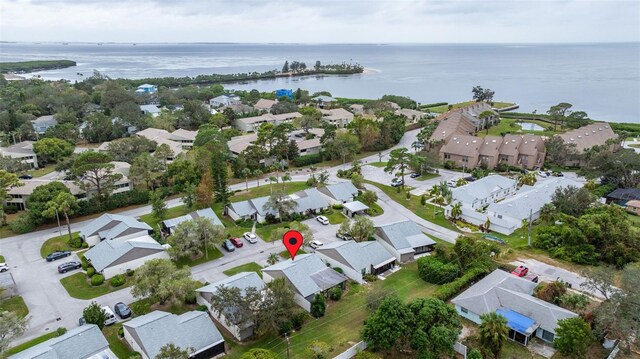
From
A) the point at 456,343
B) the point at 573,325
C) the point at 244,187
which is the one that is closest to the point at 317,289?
the point at 456,343

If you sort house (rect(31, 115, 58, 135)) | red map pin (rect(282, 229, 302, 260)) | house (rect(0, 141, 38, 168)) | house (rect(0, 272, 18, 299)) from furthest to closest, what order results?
house (rect(31, 115, 58, 135)), house (rect(0, 141, 38, 168)), red map pin (rect(282, 229, 302, 260)), house (rect(0, 272, 18, 299))

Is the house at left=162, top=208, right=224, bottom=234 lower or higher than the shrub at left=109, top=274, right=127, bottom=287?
higher

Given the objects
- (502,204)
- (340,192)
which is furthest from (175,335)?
(502,204)

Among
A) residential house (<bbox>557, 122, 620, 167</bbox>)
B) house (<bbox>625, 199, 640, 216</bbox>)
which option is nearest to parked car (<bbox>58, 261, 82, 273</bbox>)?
house (<bbox>625, 199, 640, 216</bbox>)

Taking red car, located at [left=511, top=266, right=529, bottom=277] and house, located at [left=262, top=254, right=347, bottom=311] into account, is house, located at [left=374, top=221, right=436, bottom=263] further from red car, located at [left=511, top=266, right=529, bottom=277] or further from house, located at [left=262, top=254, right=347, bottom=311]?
red car, located at [left=511, top=266, right=529, bottom=277]

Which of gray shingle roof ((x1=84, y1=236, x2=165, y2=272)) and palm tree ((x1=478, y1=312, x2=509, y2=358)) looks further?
gray shingle roof ((x1=84, y1=236, x2=165, y2=272))

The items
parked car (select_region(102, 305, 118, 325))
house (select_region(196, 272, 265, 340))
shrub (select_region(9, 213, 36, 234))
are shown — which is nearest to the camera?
house (select_region(196, 272, 265, 340))

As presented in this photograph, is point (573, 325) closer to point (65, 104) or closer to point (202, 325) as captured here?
point (202, 325)
